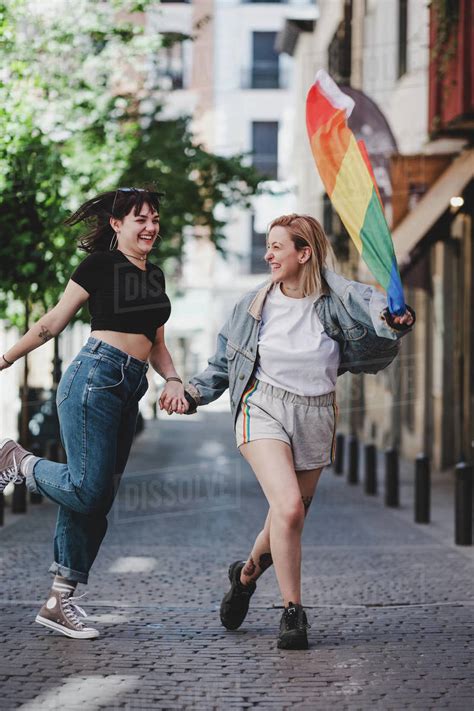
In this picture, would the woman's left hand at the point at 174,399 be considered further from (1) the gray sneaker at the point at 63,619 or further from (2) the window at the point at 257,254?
(2) the window at the point at 257,254

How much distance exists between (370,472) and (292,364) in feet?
30.5

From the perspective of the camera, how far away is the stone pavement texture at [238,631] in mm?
4871

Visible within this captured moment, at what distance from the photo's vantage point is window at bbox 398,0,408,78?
826 inches

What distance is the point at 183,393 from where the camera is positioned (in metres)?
5.98

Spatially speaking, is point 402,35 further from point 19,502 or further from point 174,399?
point 174,399

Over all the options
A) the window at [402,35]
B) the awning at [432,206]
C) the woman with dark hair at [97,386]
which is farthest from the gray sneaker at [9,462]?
the window at [402,35]

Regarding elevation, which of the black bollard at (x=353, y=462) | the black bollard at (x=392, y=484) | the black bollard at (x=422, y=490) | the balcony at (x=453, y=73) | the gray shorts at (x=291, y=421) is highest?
the balcony at (x=453, y=73)

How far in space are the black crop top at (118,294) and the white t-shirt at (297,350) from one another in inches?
20.2

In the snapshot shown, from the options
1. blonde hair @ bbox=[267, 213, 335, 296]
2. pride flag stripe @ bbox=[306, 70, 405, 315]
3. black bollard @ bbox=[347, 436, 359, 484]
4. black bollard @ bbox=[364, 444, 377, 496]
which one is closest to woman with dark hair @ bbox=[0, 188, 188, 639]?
blonde hair @ bbox=[267, 213, 335, 296]

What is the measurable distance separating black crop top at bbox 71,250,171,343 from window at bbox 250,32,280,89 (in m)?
48.4

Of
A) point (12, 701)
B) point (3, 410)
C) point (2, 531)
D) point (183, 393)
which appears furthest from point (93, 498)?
point (3, 410)

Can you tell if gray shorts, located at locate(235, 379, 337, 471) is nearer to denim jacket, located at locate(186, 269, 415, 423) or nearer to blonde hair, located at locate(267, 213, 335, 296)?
denim jacket, located at locate(186, 269, 415, 423)

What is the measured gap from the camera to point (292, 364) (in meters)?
5.76

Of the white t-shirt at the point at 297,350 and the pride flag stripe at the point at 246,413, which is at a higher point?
the white t-shirt at the point at 297,350
